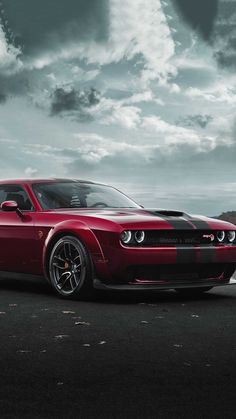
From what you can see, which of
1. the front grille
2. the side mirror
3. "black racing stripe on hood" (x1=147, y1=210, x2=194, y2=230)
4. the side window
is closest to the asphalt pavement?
the front grille

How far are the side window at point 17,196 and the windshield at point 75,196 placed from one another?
16cm

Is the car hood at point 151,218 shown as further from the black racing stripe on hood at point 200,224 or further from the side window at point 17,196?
the side window at point 17,196

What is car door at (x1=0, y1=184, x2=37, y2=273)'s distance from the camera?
877 centimetres

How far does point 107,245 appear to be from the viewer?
781 centimetres

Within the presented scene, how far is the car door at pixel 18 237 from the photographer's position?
8.77 metres

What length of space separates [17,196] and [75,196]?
82 cm

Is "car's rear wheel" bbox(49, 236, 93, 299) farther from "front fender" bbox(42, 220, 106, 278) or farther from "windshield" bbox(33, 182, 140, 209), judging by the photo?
"windshield" bbox(33, 182, 140, 209)

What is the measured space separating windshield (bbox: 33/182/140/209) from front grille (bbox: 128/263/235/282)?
1.49m

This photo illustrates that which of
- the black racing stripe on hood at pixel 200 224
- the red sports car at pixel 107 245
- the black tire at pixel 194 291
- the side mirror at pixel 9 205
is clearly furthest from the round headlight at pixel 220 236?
the side mirror at pixel 9 205

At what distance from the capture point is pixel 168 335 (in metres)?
5.72

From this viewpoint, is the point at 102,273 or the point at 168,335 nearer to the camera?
the point at 168,335

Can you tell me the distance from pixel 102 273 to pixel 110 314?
3.19ft

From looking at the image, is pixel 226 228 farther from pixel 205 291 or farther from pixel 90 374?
pixel 90 374

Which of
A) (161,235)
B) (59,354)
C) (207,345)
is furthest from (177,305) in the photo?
(59,354)
